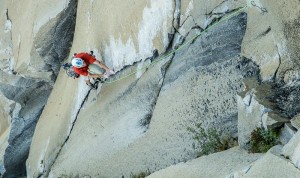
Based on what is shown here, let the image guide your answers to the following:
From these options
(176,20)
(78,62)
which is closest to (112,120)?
(78,62)

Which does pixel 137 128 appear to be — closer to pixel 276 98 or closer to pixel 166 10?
pixel 166 10

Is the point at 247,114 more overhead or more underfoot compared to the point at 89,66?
more overhead

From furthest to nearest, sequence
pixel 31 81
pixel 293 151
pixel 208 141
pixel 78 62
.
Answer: pixel 31 81
pixel 78 62
pixel 208 141
pixel 293 151

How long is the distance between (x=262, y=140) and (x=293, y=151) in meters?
1.17

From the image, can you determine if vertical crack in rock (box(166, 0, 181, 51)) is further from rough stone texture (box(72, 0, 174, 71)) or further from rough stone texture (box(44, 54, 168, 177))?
rough stone texture (box(44, 54, 168, 177))

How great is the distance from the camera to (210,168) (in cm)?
680

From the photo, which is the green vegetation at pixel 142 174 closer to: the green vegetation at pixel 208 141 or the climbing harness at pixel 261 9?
the green vegetation at pixel 208 141

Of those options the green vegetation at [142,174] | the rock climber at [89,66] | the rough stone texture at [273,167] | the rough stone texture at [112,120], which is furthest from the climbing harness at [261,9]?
the rock climber at [89,66]

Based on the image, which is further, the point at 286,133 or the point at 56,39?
the point at 56,39

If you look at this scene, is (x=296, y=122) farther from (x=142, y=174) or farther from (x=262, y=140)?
(x=142, y=174)

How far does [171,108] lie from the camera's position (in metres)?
8.97

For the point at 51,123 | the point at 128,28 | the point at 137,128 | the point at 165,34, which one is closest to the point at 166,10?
the point at 165,34

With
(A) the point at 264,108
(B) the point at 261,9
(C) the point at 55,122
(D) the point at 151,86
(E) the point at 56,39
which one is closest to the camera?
(A) the point at 264,108

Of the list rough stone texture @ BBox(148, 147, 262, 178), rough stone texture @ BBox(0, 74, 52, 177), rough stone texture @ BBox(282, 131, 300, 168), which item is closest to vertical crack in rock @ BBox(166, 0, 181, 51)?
rough stone texture @ BBox(148, 147, 262, 178)
